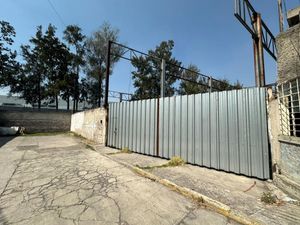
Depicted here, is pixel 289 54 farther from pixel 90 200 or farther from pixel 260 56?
pixel 90 200

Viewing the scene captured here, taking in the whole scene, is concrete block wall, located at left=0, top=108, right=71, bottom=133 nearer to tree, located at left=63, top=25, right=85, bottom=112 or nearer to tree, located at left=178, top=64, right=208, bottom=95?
tree, located at left=63, top=25, right=85, bottom=112

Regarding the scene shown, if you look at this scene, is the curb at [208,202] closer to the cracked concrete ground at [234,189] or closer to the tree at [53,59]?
the cracked concrete ground at [234,189]

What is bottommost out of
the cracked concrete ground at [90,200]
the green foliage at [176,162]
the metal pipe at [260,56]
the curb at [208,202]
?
the cracked concrete ground at [90,200]

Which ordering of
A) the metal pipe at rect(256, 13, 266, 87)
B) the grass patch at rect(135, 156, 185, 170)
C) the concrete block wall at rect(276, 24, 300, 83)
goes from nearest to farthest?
the concrete block wall at rect(276, 24, 300, 83) → the grass patch at rect(135, 156, 185, 170) → the metal pipe at rect(256, 13, 266, 87)

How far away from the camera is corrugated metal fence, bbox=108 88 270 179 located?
395cm

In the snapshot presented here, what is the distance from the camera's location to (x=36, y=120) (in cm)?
1698

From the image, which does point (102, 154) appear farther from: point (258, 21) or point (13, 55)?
point (13, 55)

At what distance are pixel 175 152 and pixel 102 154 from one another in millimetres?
2958

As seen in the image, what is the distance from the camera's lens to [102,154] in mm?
6723

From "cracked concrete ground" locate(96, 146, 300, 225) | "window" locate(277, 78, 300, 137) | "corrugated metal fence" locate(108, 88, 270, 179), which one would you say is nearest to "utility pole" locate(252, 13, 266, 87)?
"corrugated metal fence" locate(108, 88, 270, 179)

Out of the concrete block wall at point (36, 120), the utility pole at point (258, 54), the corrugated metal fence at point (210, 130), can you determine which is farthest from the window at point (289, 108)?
the concrete block wall at point (36, 120)

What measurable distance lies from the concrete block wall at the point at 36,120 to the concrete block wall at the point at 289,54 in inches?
751

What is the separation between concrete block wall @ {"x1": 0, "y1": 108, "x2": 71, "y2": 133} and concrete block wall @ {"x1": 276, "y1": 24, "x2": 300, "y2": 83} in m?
19.1

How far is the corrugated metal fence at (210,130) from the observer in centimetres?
395
